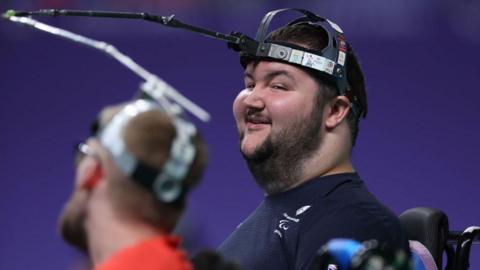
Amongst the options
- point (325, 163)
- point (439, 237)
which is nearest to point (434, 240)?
point (439, 237)

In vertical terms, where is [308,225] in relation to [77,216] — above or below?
below

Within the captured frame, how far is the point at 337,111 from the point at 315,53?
14cm

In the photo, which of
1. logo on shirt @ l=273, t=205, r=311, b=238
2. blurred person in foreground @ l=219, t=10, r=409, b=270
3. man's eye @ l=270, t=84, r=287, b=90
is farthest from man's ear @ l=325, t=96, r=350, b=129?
logo on shirt @ l=273, t=205, r=311, b=238

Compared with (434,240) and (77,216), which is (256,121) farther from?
(77,216)

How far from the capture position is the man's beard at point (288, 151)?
239 centimetres

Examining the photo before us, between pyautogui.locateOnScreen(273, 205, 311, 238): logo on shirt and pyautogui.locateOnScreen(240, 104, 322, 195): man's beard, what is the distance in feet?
0.40

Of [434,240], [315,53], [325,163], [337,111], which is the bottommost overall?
[434,240]

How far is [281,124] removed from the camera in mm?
2377

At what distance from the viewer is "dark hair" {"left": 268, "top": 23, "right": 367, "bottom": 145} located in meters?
2.44

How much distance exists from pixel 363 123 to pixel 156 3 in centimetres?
83

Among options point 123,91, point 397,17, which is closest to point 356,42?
point 397,17

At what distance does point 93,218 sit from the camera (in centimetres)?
150

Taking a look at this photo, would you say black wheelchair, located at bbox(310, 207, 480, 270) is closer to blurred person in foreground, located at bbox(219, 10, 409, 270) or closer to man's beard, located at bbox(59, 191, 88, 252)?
blurred person in foreground, located at bbox(219, 10, 409, 270)

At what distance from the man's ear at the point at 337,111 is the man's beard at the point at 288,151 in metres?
0.03
